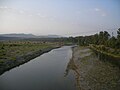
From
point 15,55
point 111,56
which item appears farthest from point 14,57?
point 111,56

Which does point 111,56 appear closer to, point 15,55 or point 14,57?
point 14,57

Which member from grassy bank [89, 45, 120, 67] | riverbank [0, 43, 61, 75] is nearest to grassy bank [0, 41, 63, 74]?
riverbank [0, 43, 61, 75]

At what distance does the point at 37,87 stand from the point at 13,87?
2746 millimetres

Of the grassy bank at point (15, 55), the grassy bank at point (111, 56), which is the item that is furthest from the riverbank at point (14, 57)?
the grassy bank at point (111, 56)

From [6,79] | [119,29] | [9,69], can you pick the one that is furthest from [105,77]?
[119,29]

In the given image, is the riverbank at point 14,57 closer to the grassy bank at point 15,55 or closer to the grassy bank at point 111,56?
the grassy bank at point 15,55

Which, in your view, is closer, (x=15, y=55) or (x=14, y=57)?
(x=14, y=57)

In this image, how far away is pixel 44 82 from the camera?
23641mm

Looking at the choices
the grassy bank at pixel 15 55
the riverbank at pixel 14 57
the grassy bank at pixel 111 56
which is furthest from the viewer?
the grassy bank at pixel 111 56

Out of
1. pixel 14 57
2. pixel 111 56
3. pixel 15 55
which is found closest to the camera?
pixel 14 57

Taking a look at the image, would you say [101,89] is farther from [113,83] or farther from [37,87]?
[37,87]

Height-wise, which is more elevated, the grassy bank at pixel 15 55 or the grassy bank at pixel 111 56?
the grassy bank at pixel 111 56

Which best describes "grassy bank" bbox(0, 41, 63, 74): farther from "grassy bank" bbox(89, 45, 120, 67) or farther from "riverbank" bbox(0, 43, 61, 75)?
"grassy bank" bbox(89, 45, 120, 67)

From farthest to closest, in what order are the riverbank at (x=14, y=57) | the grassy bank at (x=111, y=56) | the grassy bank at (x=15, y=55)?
the grassy bank at (x=111, y=56) < the grassy bank at (x=15, y=55) < the riverbank at (x=14, y=57)
